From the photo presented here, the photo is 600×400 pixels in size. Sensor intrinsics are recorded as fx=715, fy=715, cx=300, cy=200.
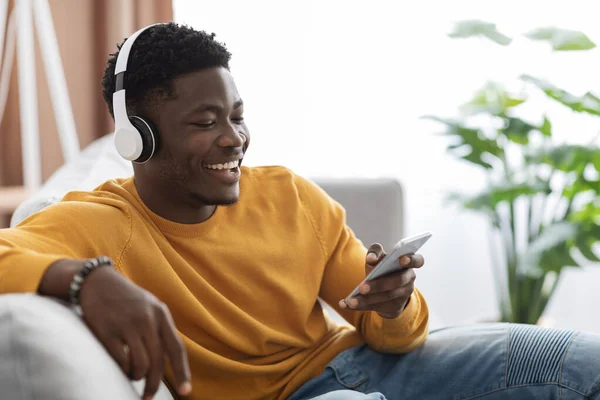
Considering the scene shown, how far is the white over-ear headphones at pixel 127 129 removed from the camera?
1.11m

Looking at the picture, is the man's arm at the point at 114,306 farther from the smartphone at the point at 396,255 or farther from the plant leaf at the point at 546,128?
the plant leaf at the point at 546,128

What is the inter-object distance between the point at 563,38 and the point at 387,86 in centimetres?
64

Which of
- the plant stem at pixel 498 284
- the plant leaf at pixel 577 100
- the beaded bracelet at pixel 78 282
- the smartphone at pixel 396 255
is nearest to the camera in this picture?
the beaded bracelet at pixel 78 282

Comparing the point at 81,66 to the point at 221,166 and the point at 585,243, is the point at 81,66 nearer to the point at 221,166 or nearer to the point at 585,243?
the point at 221,166

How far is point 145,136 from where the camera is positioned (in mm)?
1124

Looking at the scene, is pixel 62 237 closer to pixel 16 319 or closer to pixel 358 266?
pixel 16 319

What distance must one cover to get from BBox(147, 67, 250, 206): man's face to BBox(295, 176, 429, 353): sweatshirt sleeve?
0.20 metres

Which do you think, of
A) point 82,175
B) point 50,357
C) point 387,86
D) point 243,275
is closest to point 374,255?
point 243,275

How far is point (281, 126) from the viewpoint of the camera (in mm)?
2588

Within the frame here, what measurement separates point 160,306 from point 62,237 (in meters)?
0.32

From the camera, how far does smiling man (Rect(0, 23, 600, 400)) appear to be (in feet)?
3.60

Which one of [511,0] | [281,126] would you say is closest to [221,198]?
[281,126]

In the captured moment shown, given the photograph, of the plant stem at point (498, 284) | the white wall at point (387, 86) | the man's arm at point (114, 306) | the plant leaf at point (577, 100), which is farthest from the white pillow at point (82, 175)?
the plant stem at point (498, 284)

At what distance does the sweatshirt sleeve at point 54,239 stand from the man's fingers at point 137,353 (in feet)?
0.46
